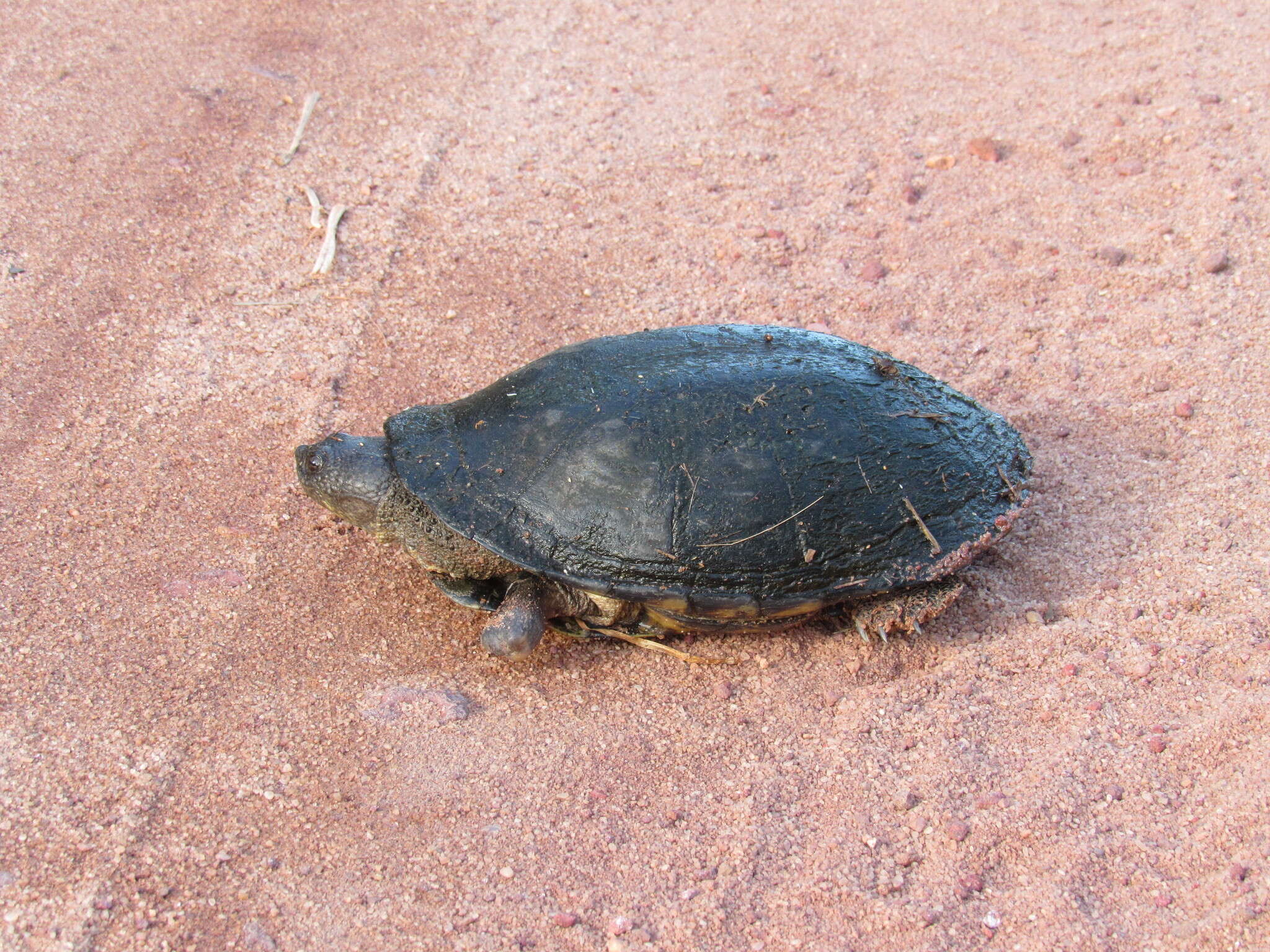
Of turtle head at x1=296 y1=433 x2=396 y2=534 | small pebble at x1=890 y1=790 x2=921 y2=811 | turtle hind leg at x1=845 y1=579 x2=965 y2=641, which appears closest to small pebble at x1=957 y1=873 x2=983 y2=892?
small pebble at x1=890 y1=790 x2=921 y2=811

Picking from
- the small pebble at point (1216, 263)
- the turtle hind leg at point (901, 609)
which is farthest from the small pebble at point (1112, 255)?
the turtle hind leg at point (901, 609)

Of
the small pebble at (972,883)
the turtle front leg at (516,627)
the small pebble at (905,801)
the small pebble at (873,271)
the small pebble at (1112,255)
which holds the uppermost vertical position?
the small pebble at (1112,255)

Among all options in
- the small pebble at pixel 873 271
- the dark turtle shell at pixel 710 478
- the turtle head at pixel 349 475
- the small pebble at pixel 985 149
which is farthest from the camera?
the small pebble at pixel 985 149

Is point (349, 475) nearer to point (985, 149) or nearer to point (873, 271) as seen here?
point (873, 271)

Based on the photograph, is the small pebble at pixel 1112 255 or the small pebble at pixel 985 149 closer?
the small pebble at pixel 1112 255

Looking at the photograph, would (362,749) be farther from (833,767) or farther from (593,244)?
(593,244)

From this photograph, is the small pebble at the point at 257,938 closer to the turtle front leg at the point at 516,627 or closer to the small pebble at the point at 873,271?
the turtle front leg at the point at 516,627
